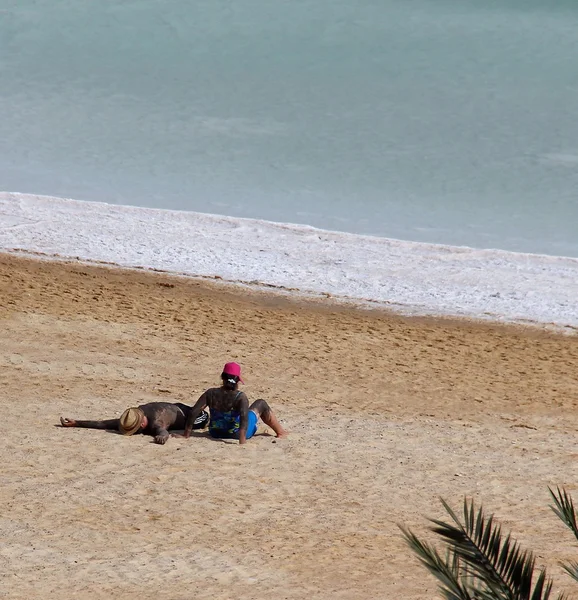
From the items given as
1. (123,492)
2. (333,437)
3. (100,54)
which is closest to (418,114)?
(100,54)

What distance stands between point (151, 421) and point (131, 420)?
6.0 inches

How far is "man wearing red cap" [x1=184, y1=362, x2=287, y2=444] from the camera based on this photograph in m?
8.91

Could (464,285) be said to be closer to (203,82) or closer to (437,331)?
(437,331)

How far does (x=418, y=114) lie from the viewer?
81.3 feet

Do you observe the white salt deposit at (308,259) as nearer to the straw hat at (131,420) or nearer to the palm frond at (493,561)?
the straw hat at (131,420)

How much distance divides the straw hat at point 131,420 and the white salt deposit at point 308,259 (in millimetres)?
Answer: 5357

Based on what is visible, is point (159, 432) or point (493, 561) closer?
point (493, 561)

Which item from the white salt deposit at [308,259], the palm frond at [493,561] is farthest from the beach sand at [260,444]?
the palm frond at [493,561]

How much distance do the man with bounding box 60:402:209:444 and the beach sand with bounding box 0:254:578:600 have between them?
90 mm

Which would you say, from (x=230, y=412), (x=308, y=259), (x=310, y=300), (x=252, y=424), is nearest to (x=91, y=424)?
(x=230, y=412)

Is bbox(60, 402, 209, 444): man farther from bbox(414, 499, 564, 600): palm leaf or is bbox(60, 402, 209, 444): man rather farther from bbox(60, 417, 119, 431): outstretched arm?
bbox(414, 499, 564, 600): palm leaf

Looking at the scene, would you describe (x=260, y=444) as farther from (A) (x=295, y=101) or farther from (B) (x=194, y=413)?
(A) (x=295, y=101)

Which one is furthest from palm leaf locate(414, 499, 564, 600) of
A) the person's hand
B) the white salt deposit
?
the white salt deposit

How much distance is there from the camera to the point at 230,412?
8.98 metres
